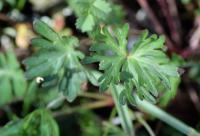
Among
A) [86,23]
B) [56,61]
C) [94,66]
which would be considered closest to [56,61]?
[56,61]

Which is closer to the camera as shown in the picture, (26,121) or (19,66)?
(26,121)

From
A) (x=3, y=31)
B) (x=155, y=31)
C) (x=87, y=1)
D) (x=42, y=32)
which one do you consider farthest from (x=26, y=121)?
(x=155, y=31)

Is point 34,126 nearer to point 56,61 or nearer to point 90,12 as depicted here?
point 56,61

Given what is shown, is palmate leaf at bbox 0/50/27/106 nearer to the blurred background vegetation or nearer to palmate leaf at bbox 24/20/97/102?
the blurred background vegetation

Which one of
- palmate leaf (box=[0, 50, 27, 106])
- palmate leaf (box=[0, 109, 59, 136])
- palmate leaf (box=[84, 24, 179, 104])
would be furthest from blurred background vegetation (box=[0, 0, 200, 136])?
palmate leaf (box=[84, 24, 179, 104])

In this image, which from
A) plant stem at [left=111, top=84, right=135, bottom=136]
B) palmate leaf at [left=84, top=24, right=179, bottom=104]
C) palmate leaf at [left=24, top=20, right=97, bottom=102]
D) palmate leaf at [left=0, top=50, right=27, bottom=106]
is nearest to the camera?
palmate leaf at [left=84, top=24, right=179, bottom=104]

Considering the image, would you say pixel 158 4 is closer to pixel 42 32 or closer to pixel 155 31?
pixel 155 31
